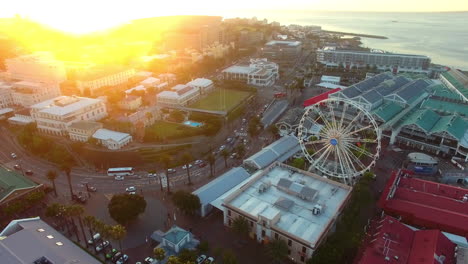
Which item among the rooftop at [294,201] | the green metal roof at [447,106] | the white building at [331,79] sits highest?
the green metal roof at [447,106]

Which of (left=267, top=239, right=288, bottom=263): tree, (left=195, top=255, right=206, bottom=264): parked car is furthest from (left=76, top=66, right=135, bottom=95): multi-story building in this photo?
(left=267, top=239, right=288, bottom=263): tree

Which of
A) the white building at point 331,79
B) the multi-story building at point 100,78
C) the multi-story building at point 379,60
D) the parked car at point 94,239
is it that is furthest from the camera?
the multi-story building at point 379,60

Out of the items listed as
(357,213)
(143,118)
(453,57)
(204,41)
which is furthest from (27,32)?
(453,57)

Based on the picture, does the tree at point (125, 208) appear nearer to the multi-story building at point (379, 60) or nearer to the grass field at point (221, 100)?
the grass field at point (221, 100)

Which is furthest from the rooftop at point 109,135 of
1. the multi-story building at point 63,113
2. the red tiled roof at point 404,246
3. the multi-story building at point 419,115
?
the multi-story building at point 419,115

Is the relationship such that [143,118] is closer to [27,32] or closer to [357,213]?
[357,213]

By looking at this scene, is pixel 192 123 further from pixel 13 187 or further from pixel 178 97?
pixel 13 187
